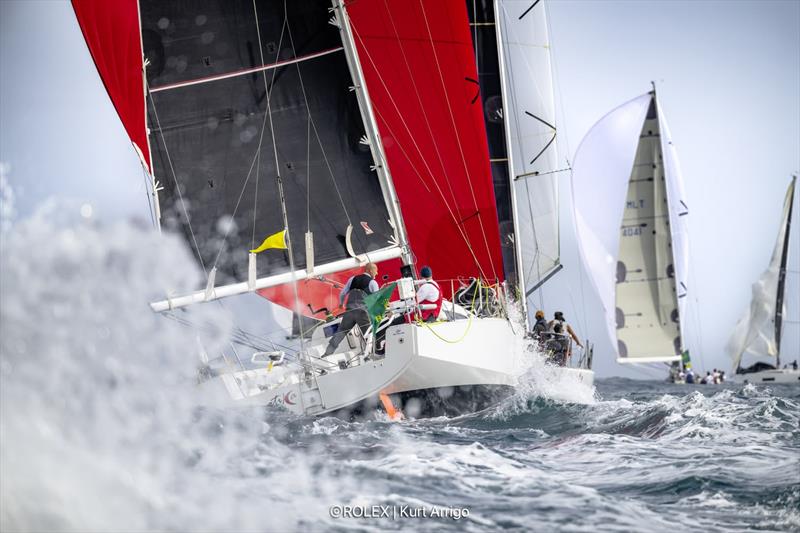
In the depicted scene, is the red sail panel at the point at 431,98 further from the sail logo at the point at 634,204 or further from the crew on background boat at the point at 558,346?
the sail logo at the point at 634,204

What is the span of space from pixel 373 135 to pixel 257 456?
6.60m

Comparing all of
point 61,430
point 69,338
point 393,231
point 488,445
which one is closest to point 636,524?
point 488,445

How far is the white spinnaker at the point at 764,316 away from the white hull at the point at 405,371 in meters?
32.6

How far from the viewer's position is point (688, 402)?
33.0 feet

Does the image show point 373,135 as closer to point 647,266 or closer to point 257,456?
point 257,456

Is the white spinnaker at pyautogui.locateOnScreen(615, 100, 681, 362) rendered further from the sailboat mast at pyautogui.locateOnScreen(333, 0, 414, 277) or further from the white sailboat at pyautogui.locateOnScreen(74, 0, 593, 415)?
the sailboat mast at pyautogui.locateOnScreen(333, 0, 414, 277)

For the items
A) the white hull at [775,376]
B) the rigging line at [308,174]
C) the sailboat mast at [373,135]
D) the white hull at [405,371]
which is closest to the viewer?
the white hull at [405,371]

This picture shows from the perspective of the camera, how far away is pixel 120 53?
13.5 meters

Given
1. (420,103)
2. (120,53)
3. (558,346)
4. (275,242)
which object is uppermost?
(120,53)

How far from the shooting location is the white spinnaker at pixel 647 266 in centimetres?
3130

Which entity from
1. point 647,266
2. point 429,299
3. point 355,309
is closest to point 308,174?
point 355,309

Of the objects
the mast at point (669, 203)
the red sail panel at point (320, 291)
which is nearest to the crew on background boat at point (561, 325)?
the red sail panel at point (320, 291)

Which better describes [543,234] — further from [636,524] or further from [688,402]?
[636,524]

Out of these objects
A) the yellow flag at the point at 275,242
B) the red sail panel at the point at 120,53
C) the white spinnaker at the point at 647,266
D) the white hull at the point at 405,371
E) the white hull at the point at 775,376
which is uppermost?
the red sail panel at the point at 120,53
